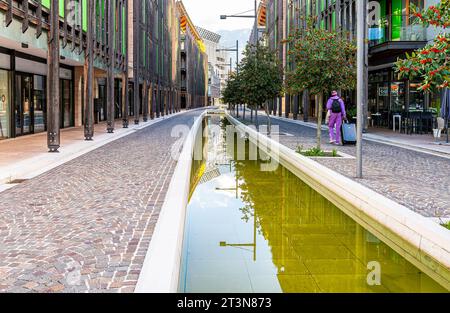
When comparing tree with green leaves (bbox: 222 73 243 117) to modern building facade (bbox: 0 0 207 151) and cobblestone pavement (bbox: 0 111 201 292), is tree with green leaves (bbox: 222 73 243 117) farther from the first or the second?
cobblestone pavement (bbox: 0 111 201 292)

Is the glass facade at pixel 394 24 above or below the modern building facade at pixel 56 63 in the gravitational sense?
above

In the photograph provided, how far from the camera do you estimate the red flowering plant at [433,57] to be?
5.70 meters

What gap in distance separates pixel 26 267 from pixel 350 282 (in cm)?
293

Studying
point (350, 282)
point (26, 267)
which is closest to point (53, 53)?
point (26, 267)

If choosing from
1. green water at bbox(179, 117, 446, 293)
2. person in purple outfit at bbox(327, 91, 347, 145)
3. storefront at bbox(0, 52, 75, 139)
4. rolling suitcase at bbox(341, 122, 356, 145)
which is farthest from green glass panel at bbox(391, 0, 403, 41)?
green water at bbox(179, 117, 446, 293)

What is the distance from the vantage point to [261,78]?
26297mm

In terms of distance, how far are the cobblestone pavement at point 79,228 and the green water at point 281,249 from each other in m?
0.62

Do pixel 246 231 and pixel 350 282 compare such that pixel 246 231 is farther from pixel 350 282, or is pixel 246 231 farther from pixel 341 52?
pixel 341 52

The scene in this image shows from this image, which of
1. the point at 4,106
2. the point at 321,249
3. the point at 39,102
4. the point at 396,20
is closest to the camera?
the point at 321,249

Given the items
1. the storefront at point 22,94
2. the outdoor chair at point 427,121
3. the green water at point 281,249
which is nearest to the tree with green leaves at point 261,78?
the outdoor chair at point 427,121

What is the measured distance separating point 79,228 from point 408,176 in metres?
7.20

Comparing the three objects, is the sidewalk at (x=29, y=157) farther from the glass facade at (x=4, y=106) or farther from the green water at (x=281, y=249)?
the green water at (x=281, y=249)

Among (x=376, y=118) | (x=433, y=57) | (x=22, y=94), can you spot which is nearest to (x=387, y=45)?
(x=376, y=118)

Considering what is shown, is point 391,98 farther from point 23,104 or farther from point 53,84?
point 53,84
